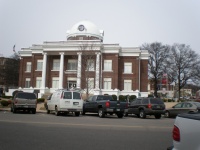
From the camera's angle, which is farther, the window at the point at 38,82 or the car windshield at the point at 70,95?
the window at the point at 38,82

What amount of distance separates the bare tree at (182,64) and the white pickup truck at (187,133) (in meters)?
61.2

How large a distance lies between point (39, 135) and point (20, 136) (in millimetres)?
721

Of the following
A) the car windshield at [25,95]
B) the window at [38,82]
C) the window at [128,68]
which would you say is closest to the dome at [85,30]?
the window at [128,68]

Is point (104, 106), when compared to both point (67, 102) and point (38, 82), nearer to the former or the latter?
Result: point (67, 102)

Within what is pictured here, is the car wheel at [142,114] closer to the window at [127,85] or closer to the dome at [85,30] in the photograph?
the window at [127,85]

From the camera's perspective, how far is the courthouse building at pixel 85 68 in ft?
172

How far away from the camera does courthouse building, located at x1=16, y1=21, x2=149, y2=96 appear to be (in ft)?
172

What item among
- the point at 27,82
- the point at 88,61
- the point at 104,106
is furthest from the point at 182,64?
the point at 104,106

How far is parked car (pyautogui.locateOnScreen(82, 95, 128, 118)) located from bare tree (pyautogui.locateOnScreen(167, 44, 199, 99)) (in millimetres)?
44098

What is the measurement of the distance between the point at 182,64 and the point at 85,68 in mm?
26605

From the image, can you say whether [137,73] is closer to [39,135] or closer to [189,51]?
[189,51]

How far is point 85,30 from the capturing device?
205ft

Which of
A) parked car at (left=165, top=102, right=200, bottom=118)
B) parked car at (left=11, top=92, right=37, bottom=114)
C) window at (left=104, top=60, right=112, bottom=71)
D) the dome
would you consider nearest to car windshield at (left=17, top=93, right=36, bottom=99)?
parked car at (left=11, top=92, right=37, bottom=114)

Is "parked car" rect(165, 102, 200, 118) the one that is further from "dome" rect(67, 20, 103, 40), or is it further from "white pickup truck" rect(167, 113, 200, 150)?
"dome" rect(67, 20, 103, 40)
